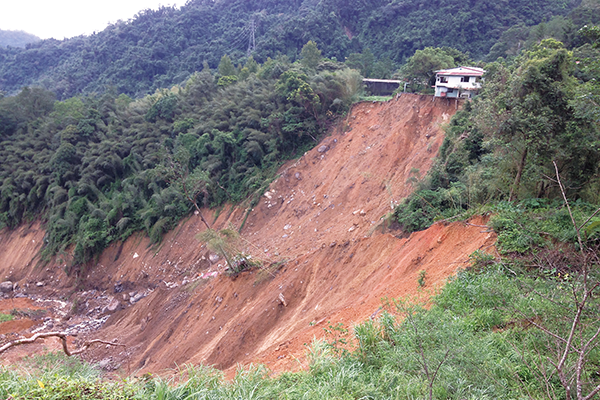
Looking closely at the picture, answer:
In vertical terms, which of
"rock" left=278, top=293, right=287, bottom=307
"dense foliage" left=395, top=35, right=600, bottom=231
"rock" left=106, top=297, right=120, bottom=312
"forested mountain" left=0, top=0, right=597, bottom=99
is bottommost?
"rock" left=106, top=297, right=120, bottom=312

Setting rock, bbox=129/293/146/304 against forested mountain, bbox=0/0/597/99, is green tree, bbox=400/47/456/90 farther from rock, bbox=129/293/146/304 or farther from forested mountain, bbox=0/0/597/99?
rock, bbox=129/293/146/304

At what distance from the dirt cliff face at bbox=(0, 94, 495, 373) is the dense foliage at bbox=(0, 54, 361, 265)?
1.46m

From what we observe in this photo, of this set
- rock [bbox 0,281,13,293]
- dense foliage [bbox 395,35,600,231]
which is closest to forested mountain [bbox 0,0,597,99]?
rock [bbox 0,281,13,293]

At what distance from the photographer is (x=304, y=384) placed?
4.88m

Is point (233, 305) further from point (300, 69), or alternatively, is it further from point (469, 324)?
point (300, 69)

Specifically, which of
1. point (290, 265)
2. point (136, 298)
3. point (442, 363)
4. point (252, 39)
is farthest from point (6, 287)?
point (252, 39)

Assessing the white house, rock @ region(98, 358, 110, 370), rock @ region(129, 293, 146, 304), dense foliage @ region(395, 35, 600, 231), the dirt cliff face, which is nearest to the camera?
dense foliage @ region(395, 35, 600, 231)

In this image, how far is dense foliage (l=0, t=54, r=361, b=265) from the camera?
22.7 metres

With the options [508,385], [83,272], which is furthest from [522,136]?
[83,272]

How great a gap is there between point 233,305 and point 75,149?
69.3ft

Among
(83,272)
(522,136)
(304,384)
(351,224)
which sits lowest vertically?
(83,272)

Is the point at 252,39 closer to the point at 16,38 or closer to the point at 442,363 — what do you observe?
the point at 442,363

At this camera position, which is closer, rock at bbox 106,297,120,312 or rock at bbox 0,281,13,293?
rock at bbox 106,297,120,312

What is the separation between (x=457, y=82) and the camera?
19.3 meters
